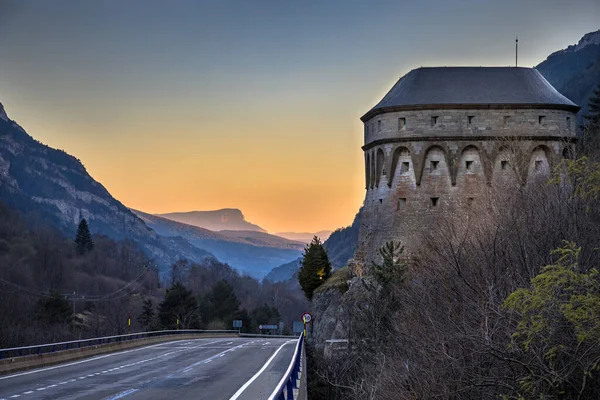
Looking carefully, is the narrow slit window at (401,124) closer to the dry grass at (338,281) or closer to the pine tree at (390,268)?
the pine tree at (390,268)

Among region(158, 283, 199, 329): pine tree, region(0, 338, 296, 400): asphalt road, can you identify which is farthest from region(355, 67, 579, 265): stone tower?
region(158, 283, 199, 329): pine tree

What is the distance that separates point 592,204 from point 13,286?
123m

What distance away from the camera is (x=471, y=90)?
62.7 m

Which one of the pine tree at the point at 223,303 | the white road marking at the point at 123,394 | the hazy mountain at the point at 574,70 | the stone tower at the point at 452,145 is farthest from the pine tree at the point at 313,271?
the hazy mountain at the point at 574,70

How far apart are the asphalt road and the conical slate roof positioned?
99.5 feet

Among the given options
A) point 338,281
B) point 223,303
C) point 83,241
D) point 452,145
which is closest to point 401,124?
point 452,145

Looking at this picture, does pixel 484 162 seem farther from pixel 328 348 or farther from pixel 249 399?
pixel 249 399

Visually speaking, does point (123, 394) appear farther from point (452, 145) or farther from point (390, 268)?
point (452, 145)

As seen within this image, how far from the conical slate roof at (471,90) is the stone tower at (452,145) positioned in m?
0.09

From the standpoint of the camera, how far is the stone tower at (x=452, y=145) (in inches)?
2359

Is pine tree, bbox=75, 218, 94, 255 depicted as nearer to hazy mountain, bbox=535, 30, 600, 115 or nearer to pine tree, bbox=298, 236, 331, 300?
hazy mountain, bbox=535, 30, 600, 115

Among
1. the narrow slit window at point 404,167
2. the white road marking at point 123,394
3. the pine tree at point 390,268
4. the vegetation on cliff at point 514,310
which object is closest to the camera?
the vegetation on cliff at point 514,310

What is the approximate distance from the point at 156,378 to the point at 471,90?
143 ft

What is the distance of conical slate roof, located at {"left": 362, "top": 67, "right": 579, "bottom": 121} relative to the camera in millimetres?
61188
